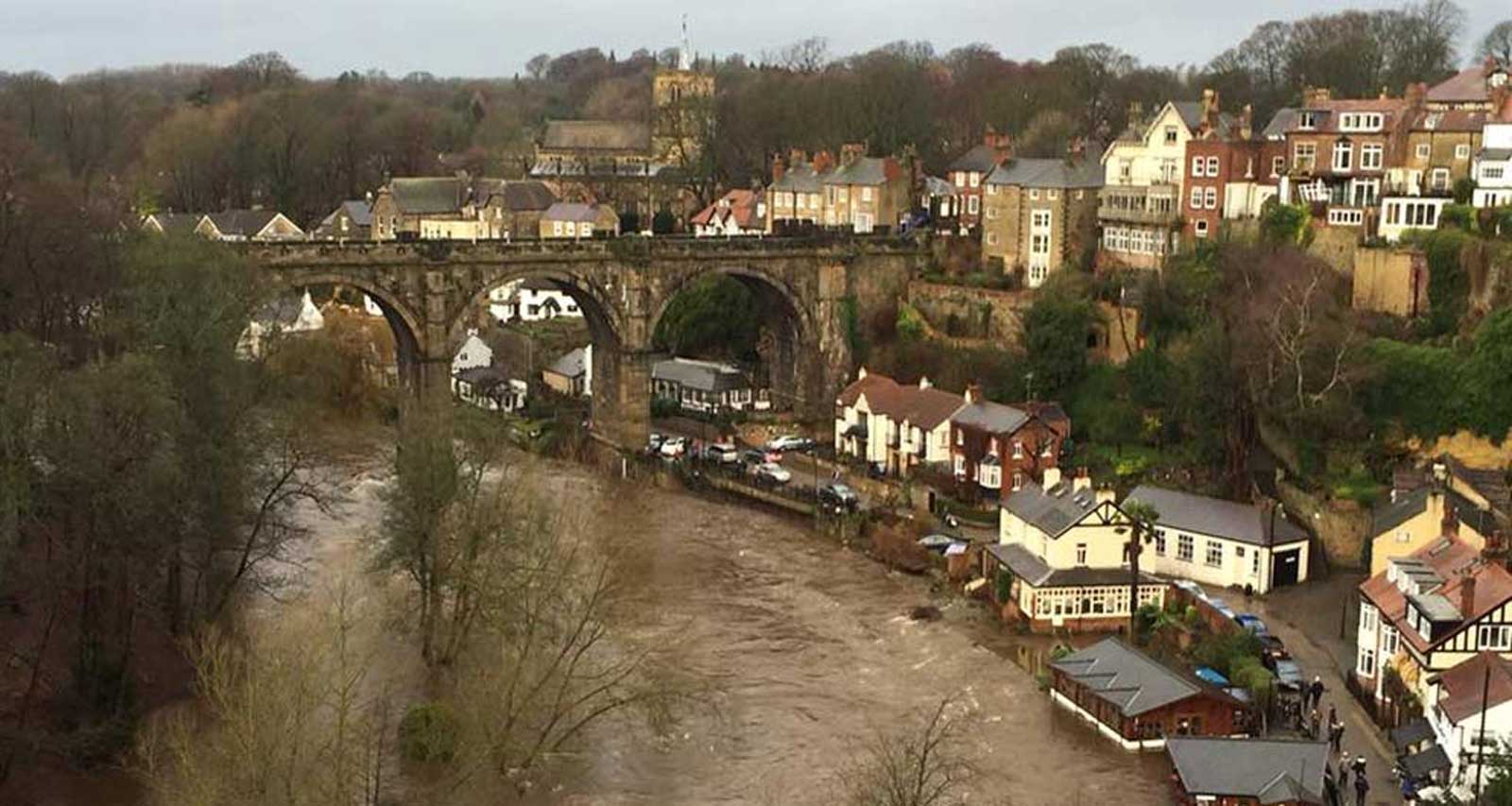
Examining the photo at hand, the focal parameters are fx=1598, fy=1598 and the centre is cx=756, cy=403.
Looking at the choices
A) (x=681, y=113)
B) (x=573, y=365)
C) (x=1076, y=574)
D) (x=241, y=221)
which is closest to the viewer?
(x=1076, y=574)

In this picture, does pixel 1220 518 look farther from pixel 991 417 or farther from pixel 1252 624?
pixel 991 417

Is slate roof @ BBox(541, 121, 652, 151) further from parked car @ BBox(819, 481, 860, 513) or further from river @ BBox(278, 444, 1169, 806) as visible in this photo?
parked car @ BBox(819, 481, 860, 513)

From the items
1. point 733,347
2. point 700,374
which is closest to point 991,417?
point 700,374

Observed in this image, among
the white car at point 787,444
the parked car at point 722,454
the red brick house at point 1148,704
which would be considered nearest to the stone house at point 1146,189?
the white car at point 787,444

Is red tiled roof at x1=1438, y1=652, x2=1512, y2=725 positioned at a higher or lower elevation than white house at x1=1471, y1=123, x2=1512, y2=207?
lower

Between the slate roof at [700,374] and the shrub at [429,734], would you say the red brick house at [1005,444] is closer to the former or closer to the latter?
the slate roof at [700,374]

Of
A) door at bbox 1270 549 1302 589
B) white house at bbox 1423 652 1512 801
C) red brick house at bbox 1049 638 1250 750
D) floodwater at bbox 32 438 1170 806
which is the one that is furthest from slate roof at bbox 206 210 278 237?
white house at bbox 1423 652 1512 801
